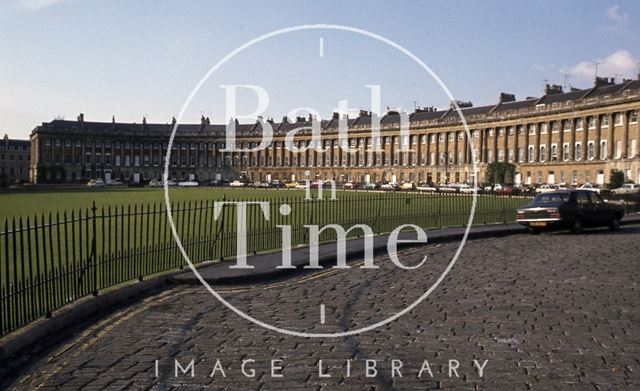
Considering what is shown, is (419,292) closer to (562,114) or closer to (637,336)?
(637,336)

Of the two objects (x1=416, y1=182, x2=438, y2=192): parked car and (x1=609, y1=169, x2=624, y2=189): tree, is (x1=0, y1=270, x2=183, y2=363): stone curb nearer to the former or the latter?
(x1=609, y1=169, x2=624, y2=189): tree

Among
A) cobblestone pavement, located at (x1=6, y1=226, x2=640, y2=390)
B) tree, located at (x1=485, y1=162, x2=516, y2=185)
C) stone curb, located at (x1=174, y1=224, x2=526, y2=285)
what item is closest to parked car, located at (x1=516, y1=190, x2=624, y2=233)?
stone curb, located at (x1=174, y1=224, x2=526, y2=285)

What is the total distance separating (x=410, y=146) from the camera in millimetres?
108500

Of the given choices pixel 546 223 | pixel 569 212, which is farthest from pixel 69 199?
pixel 569 212

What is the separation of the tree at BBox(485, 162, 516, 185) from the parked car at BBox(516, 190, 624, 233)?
54.5 meters

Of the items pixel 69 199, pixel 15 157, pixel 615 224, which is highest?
pixel 15 157

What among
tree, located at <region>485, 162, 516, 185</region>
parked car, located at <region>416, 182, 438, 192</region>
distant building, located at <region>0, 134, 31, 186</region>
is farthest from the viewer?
distant building, located at <region>0, 134, 31, 186</region>

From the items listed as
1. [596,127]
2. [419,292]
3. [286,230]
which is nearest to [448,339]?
[419,292]

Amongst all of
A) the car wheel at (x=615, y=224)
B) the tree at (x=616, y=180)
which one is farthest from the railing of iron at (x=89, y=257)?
the tree at (x=616, y=180)

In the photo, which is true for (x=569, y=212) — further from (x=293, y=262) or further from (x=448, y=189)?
(x=448, y=189)

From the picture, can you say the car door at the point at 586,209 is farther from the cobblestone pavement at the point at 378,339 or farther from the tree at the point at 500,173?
the tree at the point at 500,173

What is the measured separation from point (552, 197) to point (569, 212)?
1154 millimetres

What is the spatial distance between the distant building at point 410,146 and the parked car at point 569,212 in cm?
5173

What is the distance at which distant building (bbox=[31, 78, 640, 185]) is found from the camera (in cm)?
7844
